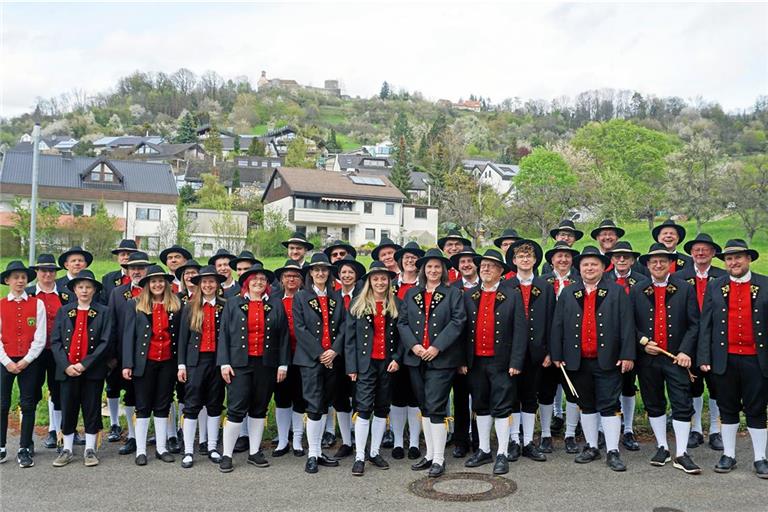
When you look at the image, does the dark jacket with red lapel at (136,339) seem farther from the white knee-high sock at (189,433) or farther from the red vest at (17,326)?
the red vest at (17,326)

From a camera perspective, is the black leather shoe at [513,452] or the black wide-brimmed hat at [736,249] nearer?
the black wide-brimmed hat at [736,249]

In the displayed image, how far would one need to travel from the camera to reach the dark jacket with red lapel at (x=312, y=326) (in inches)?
313

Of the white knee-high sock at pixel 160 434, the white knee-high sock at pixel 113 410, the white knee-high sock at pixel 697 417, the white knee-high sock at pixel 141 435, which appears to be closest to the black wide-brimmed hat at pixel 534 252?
the white knee-high sock at pixel 697 417

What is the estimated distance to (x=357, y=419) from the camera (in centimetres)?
774

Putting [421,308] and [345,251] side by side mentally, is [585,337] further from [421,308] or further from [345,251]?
[345,251]

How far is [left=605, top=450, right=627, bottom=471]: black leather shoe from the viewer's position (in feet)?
23.9

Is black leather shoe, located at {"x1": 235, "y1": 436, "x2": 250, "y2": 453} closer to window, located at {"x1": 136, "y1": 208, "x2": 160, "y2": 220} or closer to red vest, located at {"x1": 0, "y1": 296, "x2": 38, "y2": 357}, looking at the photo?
red vest, located at {"x1": 0, "y1": 296, "x2": 38, "y2": 357}

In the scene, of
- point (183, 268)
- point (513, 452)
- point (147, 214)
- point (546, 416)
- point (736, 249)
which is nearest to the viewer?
point (736, 249)

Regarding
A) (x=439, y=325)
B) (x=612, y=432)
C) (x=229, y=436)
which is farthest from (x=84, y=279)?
(x=612, y=432)

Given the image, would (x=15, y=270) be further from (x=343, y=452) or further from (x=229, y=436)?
(x=343, y=452)

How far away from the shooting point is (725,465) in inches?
283

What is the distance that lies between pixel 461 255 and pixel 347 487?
2.97 m

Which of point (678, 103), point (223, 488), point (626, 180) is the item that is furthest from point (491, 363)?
point (678, 103)

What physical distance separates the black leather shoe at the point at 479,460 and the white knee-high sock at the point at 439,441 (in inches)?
15.4
